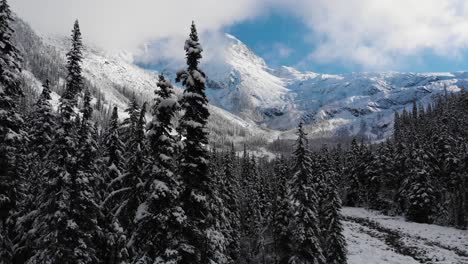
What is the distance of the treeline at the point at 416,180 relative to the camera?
212 feet

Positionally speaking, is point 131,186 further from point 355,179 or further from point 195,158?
point 355,179

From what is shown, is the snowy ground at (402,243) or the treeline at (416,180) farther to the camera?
the treeline at (416,180)

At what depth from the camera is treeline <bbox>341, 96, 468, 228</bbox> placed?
64688mm

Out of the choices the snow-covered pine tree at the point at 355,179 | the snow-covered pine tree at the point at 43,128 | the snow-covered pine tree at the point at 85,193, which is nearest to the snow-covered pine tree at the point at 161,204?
the snow-covered pine tree at the point at 85,193

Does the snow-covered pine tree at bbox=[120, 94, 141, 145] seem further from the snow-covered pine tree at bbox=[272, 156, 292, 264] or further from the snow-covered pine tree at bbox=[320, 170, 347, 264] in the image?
the snow-covered pine tree at bbox=[320, 170, 347, 264]

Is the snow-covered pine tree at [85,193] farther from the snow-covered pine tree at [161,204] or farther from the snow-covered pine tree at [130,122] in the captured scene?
the snow-covered pine tree at [161,204]

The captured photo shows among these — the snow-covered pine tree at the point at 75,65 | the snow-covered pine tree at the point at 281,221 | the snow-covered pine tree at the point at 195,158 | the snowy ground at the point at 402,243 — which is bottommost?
the snowy ground at the point at 402,243

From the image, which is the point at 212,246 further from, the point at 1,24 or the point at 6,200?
the point at 1,24

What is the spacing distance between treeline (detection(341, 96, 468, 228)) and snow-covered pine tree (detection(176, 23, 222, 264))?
175 ft

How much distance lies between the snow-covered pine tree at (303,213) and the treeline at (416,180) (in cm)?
3940

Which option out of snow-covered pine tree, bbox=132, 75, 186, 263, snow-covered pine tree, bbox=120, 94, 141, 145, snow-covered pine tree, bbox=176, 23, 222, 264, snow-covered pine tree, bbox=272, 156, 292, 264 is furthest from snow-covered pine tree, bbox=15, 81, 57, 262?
snow-covered pine tree, bbox=272, 156, 292, 264

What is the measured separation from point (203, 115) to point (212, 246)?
7.27 metres

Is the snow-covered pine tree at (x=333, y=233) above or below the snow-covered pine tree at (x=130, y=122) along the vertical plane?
below

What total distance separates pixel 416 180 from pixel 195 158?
5850 cm
